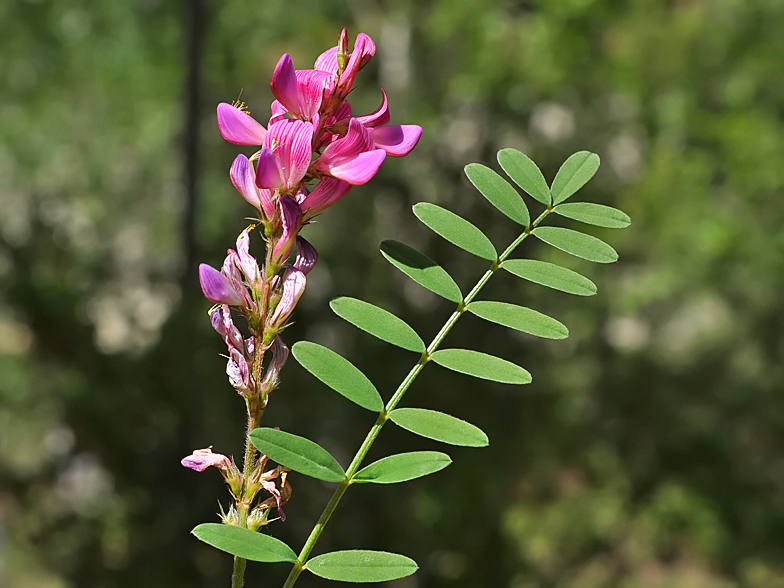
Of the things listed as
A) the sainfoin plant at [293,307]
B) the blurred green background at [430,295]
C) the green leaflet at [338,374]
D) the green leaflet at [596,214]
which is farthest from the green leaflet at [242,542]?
the blurred green background at [430,295]

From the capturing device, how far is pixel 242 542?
469 millimetres

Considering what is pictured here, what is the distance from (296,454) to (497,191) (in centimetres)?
27

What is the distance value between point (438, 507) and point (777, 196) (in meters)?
3.29

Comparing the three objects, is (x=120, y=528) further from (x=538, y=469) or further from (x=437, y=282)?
(x=437, y=282)

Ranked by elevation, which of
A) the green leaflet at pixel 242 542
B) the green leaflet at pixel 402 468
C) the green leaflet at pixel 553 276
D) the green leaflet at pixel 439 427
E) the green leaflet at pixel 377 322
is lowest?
the green leaflet at pixel 242 542

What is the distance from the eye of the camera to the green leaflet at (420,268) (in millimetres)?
557

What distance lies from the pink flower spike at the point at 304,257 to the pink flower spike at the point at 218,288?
0.04 metres

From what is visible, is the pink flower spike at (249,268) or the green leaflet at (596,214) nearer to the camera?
the pink flower spike at (249,268)

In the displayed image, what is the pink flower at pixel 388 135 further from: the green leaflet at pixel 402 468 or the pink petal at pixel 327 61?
the green leaflet at pixel 402 468

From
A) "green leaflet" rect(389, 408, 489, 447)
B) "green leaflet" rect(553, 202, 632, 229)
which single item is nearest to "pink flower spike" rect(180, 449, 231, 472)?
"green leaflet" rect(389, 408, 489, 447)

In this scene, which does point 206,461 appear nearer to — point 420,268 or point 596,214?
point 420,268

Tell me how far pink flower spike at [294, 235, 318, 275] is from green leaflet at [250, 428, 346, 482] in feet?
0.31

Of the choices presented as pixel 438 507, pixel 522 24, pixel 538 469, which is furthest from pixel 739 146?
pixel 438 507

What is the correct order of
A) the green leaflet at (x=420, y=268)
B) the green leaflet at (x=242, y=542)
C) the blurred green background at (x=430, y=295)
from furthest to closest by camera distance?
1. the blurred green background at (x=430, y=295)
2. the green leaflet at (x=420, y=268)
3. the green leaflet at (x=242, y=542)
